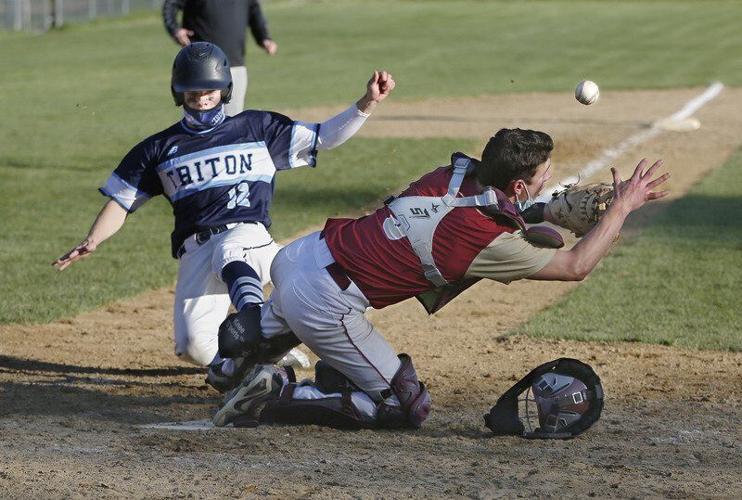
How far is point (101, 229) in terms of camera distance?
6.55 m

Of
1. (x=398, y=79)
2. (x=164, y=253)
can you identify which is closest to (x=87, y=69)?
(x=398, y=79)

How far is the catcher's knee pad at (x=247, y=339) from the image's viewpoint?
19.2 ft

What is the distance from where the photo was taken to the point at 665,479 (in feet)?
16.2

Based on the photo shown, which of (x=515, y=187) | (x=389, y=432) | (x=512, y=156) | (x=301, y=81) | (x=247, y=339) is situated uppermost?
(x=301, y=81)

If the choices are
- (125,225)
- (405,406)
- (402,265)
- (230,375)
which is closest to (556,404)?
(405,406)

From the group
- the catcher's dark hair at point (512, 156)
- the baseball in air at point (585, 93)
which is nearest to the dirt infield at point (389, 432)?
the catcher's dark hair at point (512, 156)

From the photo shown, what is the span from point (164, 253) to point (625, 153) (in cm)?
703

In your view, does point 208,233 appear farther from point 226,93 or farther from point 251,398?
point 251,398

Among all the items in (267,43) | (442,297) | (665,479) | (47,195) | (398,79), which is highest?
(398,79)

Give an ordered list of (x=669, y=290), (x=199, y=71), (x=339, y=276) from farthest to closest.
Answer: (x=669, y=290), (x=199, y=71), (x=339, y=276)

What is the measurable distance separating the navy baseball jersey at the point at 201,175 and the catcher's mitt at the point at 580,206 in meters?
1.72

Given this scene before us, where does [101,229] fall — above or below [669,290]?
above

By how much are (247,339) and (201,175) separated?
3.75 feet

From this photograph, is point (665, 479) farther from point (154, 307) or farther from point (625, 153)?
point (625, 153)
